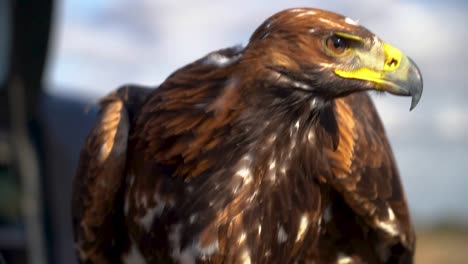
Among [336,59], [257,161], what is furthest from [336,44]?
[257,161]

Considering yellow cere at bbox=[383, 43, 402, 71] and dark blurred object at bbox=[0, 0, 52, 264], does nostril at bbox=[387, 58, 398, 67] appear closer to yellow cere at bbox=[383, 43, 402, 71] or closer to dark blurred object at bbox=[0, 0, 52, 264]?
yellow cere at bbox=[383, 43, 402, 71]

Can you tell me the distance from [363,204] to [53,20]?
2.73 meters

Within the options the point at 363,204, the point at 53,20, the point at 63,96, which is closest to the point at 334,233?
the point at 363,204

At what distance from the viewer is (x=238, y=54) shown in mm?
4641

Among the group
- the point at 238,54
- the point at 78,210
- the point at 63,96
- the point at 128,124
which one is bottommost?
the point at 63,96

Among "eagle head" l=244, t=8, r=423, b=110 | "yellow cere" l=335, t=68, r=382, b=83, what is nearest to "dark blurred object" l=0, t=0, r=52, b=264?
"eagle head" l=244, t=8, r=423, b=110

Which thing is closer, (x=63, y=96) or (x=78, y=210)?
(x=78, y=210)

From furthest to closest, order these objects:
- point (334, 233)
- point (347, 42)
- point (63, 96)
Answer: point (63, 96)
point (334, 233)
point (347, 42)

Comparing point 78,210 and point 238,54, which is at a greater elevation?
point 238,54

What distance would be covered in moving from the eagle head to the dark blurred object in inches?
119

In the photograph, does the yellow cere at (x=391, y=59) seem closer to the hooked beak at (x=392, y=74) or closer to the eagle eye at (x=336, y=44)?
the hooked beak at (x=392, y=74)

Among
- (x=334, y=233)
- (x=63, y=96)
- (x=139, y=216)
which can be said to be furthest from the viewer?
(x=63, y=96)

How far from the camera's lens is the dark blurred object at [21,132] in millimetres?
7297

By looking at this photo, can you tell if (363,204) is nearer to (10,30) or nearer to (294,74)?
(294,74)
